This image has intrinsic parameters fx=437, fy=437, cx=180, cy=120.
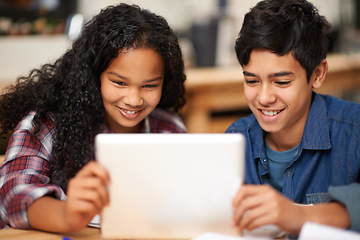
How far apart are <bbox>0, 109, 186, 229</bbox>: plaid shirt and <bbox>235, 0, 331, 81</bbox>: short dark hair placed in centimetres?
55

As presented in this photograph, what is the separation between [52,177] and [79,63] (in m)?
0.31

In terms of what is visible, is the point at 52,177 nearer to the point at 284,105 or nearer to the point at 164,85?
the point at 164,85

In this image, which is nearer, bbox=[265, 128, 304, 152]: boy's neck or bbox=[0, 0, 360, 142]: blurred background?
bbox=[265, 128, 304, 152]: boy's neck

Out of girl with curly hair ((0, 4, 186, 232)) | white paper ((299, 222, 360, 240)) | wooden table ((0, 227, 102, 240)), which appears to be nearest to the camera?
white paper ((299, 222, 360, 240))

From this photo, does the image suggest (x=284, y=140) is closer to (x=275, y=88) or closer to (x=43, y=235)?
(x=275, y=88)

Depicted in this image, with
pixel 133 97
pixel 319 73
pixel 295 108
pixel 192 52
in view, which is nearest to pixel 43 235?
pixel 133 97

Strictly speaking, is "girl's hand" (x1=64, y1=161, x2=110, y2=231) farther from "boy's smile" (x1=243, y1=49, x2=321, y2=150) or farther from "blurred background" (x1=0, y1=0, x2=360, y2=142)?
"blurred background" (x1=0, y1=0, x2=360, y2=142)

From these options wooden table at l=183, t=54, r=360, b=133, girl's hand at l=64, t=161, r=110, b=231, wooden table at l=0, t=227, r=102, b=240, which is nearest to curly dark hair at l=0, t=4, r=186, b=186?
wooden table at l=0, t=227, r=102, b=240

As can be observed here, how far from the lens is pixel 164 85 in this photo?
1258 mm

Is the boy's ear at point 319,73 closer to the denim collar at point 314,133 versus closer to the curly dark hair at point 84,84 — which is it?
the denim collar at point 314,133

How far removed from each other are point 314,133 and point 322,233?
42 centimetres

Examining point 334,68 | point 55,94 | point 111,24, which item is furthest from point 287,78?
point 334,68

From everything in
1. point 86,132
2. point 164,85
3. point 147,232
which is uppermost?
point 164,85

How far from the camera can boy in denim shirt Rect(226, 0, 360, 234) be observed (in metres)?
1.06
